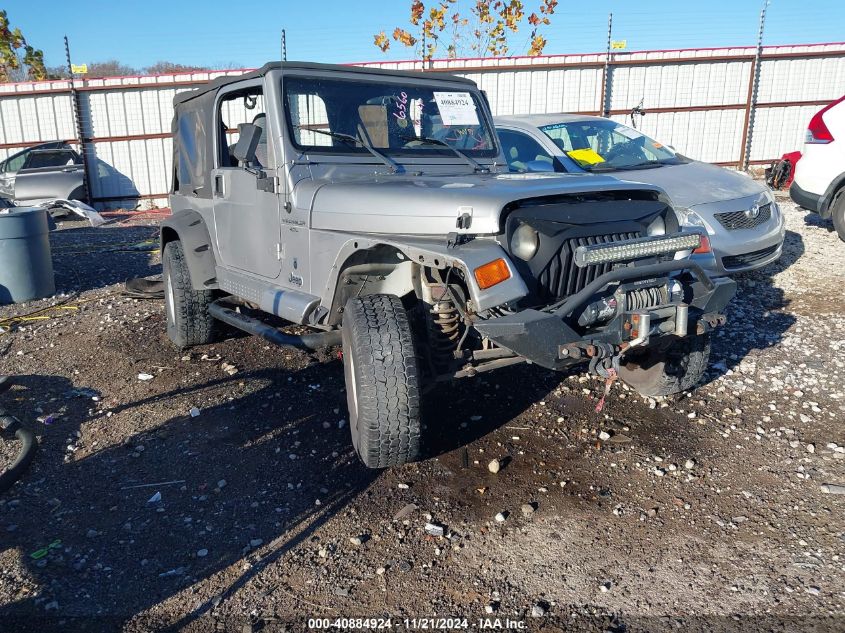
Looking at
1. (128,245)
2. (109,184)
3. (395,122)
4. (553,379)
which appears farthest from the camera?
(109,184)

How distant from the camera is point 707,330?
144 inches

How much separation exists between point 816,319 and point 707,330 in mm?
3119

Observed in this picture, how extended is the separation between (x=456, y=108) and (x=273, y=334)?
1.97m

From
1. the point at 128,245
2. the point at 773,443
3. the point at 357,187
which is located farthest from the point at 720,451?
the point at 128,245

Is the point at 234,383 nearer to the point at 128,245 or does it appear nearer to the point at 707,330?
the point at 707,330

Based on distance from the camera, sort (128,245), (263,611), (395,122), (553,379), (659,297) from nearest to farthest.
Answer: (263,611), (659,297), (395,122), (553,379), (128,245)

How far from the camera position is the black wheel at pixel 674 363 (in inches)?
169

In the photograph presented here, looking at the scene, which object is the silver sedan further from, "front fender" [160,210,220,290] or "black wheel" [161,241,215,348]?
"black wheel" [161,241,215,348]

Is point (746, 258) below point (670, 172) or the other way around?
below

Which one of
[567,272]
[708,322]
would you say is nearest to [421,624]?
[567,272]

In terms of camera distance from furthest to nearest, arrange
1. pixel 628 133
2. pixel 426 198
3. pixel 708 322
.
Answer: pixel 628 133 → pixel 708 322 → pixel 426 198

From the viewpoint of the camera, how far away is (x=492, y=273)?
3.13 meters

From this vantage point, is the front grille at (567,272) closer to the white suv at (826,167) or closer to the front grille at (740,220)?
the front grille at (740,220)

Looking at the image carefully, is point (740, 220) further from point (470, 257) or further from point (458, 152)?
point (470, 257)
